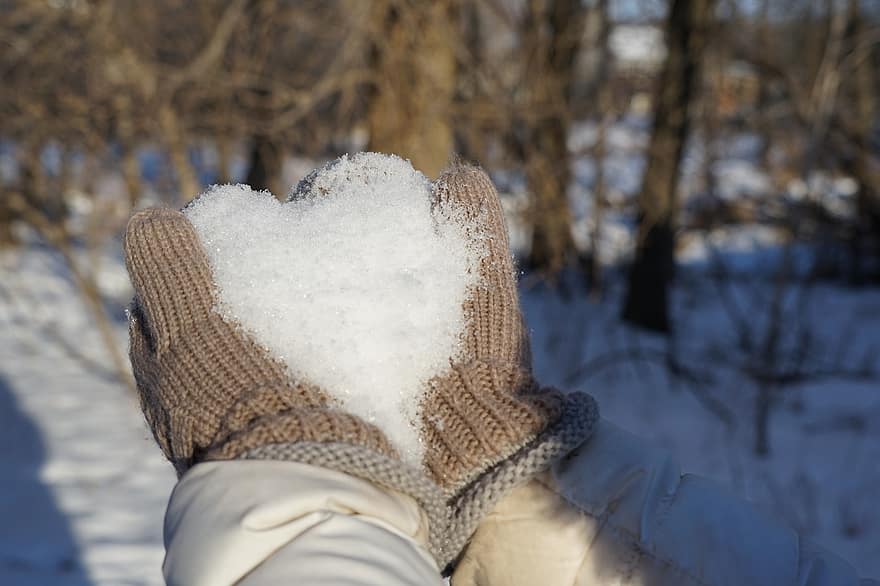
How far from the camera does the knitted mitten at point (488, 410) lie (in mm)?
1097

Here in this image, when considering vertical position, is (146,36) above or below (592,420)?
above

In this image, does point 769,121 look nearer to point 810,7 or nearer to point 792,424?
point 792,424

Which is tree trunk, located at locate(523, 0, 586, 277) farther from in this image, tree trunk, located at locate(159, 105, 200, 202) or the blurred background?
tree trunk, located at locate(159, 105, 200, 202)

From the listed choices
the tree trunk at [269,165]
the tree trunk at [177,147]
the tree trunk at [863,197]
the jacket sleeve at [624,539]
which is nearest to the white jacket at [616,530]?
the jacket sleeve at [624,539]

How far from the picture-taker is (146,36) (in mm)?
5219

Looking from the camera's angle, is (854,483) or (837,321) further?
(837,321)

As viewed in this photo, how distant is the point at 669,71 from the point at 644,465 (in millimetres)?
5627

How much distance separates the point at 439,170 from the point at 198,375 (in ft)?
9.83

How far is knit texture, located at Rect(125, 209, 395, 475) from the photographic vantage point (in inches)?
38.8

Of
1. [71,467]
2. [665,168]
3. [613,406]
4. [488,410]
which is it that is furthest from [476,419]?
[665,168]

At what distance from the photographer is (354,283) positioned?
1189 mm

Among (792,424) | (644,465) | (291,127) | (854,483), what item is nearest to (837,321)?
(792,424)

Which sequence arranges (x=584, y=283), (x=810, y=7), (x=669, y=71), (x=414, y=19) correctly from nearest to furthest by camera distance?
1. (x=414, y=19)
2. (x=669, y=71)
3. (x=584, y=283)
4. (x=810, y=7)

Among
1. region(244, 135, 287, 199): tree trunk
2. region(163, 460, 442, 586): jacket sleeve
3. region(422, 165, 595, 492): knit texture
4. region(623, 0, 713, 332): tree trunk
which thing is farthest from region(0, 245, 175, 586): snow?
region(623, 0, 713, 332): tree trunk
